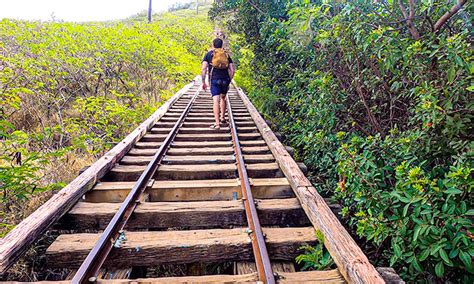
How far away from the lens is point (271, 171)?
4012mm

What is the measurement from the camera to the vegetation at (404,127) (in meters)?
1.95

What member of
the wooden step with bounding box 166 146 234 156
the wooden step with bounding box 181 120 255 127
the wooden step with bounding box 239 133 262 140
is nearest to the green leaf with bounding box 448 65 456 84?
the wooden step with bounding box 166 146 234 156

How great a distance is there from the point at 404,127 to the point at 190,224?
263 centimetres

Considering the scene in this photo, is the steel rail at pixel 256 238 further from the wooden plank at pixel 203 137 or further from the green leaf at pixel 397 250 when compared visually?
the wooden plank at pixel 203 137

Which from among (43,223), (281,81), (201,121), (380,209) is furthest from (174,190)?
(281,81)

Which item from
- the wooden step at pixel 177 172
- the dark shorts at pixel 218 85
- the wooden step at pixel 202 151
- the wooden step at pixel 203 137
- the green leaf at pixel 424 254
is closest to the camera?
the green leaf at pixel 424 254

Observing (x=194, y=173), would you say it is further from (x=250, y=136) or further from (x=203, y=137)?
(x=250, y=136)

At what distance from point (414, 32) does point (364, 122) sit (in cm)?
134

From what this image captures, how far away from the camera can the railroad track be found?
2.06 metres

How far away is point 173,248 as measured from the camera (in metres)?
2.33

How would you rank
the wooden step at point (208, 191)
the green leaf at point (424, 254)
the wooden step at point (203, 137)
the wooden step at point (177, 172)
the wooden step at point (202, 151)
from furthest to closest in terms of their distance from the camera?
the wooden step at point (203, 137) → the wooden step at point (202, 151) → the wooden step at point (177, 172) → the wooden step at point (208, 191) → the green leaf at point (424, 254)

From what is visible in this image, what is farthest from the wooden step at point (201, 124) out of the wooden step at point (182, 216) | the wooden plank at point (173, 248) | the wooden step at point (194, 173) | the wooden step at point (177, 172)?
the wooden plank at point (173, 248)

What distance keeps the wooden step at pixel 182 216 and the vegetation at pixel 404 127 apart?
24.4 inches

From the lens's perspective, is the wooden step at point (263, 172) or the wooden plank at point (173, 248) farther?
the wooden step at point (263, 172)
